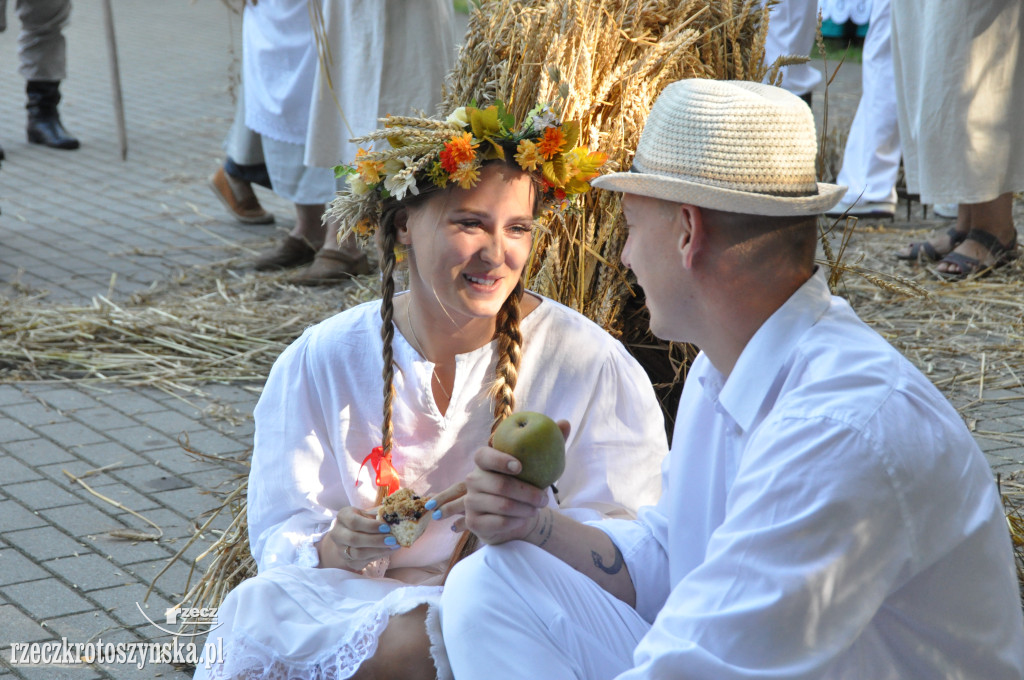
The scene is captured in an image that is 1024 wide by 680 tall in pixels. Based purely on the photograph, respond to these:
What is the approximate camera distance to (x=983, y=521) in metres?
1.49

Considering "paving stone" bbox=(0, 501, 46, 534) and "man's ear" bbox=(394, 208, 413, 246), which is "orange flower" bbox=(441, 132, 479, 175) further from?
"paving stone" bbox=(0, 501, 46, 534)

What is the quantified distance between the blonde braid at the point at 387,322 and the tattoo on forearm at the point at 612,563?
498mm

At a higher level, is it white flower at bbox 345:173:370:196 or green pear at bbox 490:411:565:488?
white flower at bbox 345:173:370:196

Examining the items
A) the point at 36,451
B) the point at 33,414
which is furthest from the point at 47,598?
the point at 33,414

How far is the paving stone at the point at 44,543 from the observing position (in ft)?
10.3

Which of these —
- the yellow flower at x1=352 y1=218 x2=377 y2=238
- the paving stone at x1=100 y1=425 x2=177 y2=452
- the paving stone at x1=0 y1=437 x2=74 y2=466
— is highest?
the yellow flower at x1=352 y1=218 x2=377 y2=238

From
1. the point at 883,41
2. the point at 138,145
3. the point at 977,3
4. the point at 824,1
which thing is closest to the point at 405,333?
the point at 977,3

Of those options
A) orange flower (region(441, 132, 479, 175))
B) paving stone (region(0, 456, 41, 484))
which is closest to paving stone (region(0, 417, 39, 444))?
paving stone (region(0, 456, 41, 484))

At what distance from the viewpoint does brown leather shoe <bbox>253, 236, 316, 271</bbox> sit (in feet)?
19.0

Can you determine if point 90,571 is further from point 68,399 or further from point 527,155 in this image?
point 527,155

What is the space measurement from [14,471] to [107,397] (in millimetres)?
690

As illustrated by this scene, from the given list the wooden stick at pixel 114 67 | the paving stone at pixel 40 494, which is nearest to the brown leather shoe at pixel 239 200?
the wooden stick at pixel 114 67

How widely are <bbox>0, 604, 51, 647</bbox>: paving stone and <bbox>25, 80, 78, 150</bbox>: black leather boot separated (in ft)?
20.7

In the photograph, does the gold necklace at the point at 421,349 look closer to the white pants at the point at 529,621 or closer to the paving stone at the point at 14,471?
the white pants at the point at 529,621
